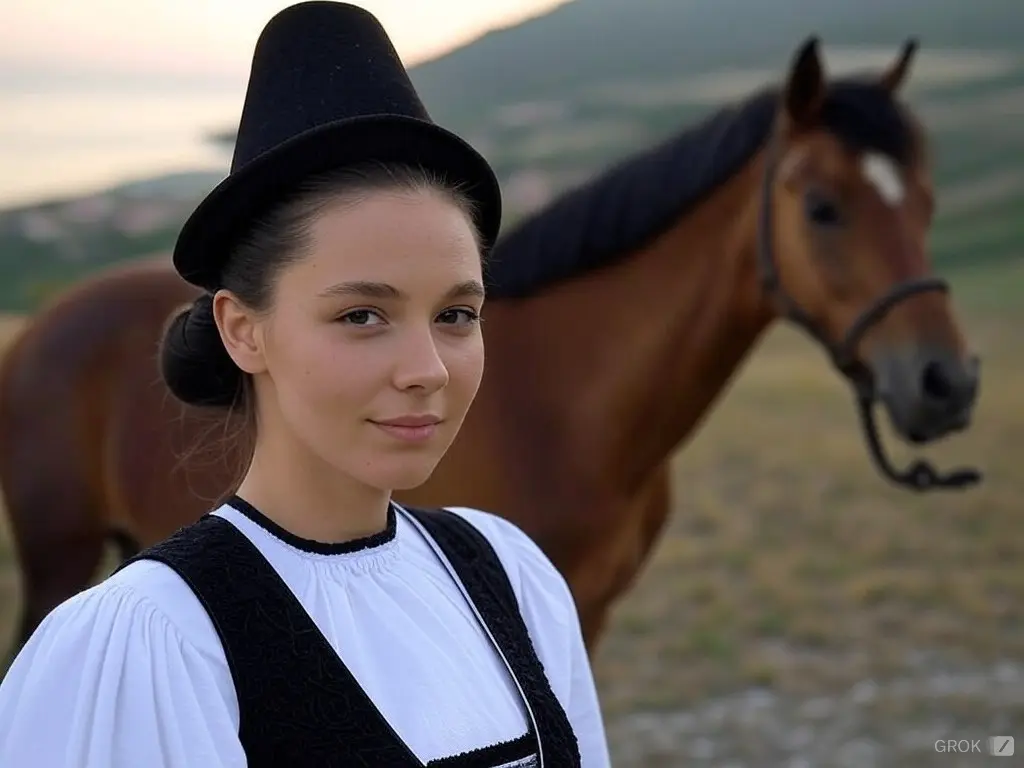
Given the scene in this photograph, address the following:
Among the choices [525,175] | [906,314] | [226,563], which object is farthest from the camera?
[525,175]

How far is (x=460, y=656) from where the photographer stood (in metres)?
0.81

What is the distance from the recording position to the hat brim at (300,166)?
0.75 meters

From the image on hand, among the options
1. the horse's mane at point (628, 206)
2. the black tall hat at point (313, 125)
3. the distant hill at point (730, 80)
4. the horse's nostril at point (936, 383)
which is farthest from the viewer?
the distant hill at point (730, 80)

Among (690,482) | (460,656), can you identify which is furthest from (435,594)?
(690,482)

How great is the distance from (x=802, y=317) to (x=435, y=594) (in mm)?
1303

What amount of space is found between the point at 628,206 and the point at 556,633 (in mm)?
1260

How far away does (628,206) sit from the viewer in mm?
2049

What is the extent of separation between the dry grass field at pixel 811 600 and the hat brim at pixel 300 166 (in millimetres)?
2223

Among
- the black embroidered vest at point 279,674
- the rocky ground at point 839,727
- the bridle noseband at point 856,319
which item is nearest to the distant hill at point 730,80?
the rocky ground at point 839,727

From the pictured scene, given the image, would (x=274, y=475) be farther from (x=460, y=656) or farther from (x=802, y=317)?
(x=802, y=317)

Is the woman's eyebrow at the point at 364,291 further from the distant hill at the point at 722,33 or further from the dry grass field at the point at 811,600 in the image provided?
the distant hill at the point at 722,33

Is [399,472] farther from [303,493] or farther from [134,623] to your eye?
[134,623]

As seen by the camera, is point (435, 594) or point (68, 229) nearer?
point (435, 594)

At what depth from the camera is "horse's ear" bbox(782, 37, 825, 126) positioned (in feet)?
6.22
